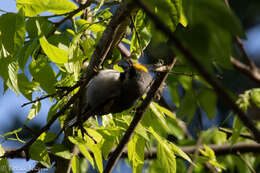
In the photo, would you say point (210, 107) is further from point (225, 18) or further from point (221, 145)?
point (221, 145)

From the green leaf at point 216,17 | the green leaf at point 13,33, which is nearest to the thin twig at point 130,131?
the green leaf at point 13,33

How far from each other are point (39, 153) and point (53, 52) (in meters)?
0.49

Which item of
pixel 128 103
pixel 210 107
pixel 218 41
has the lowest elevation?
pixel 128 103

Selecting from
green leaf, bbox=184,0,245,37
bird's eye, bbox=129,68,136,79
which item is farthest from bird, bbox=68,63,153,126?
green leaf, bbox=184,0,245,37

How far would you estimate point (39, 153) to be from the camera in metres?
1.68

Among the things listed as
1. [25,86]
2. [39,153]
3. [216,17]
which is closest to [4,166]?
[39,153]

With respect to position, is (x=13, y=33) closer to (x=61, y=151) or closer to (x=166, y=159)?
(x=61, y=151)

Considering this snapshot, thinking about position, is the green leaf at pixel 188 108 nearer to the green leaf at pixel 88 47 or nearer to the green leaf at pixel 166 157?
the green leaf at pixel 166 157

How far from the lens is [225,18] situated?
65cm

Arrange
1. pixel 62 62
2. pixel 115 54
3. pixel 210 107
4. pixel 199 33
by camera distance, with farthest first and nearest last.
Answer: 1. pixel 115 54
2. pixel 62 62
3. pixel 210 107
4. pixel 199 33

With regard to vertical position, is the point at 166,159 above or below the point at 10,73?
below

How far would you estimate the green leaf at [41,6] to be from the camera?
1.72m

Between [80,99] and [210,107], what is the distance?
3.91 ft

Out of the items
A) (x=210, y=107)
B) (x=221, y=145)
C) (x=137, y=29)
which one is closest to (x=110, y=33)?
(x=137, y=29)
